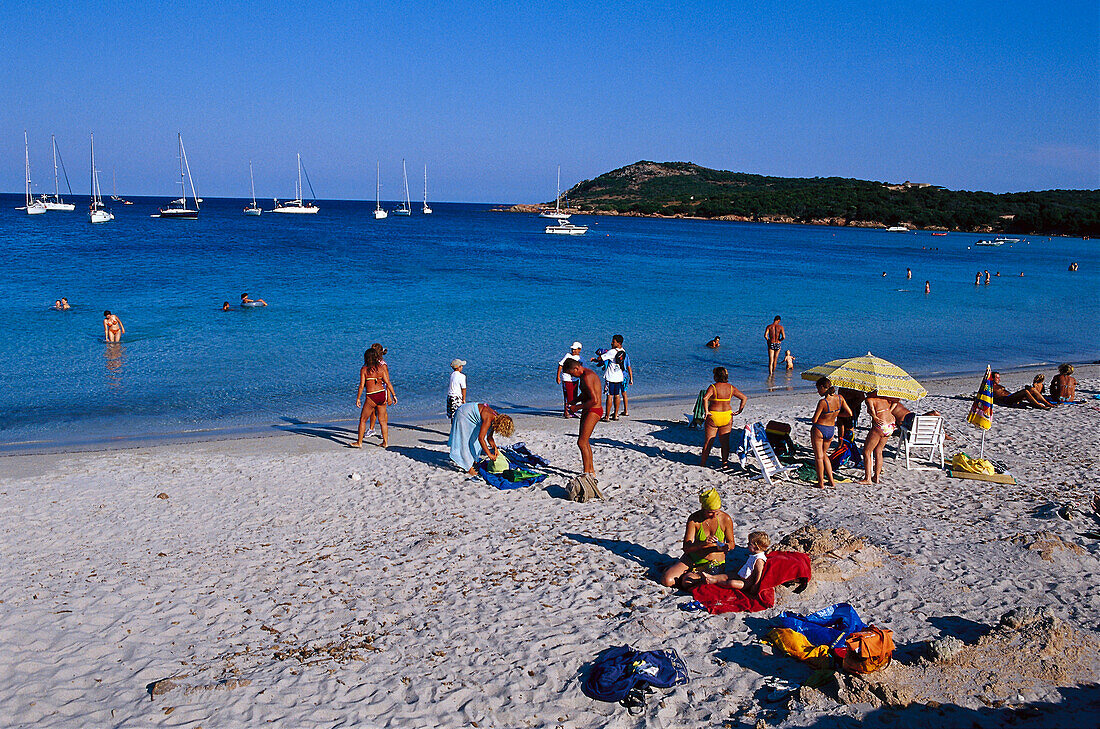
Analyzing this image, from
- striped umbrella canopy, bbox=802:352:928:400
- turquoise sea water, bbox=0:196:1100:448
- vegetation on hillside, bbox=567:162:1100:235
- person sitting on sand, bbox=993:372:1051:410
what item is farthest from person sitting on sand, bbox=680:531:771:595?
vegetation on hillside, bbox=567:162:1100:235

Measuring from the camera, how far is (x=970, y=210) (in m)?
121

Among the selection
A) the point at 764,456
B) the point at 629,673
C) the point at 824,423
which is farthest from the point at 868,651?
the point at 764,456

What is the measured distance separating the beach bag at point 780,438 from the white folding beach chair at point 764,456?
0.32 metres

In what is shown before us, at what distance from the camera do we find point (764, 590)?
6.20 metres

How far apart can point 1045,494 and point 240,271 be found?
128 ft

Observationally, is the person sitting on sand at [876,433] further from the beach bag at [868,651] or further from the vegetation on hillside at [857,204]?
the vegetation on hillside at [857,204]

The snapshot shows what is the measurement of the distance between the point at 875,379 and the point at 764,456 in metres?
1.85

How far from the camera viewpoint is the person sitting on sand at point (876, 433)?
948 cm

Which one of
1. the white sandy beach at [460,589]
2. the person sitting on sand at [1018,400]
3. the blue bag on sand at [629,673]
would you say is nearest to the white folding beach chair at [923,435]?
the white sandy beach at [460,589]

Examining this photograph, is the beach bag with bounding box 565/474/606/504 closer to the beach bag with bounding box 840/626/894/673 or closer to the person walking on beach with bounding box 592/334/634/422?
the person walking on beach with bounding box 592/334/634/422

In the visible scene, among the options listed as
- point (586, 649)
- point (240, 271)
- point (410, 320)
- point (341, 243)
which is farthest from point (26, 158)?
point (586, 649)

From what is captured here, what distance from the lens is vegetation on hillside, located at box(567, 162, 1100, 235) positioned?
112 meters

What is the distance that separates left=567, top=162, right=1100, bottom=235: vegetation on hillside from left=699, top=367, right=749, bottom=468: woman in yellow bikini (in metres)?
120

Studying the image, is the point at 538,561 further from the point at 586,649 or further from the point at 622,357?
the point at 622,357
